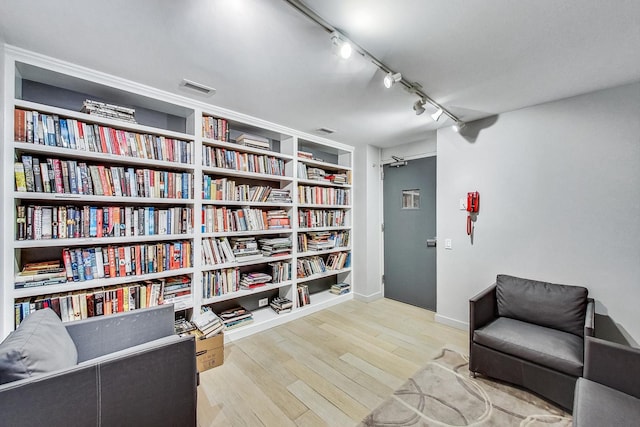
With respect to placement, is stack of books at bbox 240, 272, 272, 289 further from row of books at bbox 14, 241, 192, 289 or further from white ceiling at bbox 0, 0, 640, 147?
white ceiling at bbox 0, 0, 640, 147

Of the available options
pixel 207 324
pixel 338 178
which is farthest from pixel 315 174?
pixel 207 324

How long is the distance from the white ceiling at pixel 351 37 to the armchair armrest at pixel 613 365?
1.84 m

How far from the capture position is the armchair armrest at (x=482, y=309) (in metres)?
2.14

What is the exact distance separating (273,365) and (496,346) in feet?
6.12

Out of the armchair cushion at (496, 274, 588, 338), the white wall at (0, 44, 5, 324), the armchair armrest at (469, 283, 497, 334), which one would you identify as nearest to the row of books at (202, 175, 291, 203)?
the white wall at (0, 44, 5, 324)

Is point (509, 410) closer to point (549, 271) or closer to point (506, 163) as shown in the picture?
point (549, 271)

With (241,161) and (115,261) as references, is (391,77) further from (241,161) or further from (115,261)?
(115,261)

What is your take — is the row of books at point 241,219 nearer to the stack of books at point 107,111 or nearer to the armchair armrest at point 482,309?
the stack of books at point 107,111

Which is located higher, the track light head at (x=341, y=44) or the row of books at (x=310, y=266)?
the track light head at (x=341, y=44)

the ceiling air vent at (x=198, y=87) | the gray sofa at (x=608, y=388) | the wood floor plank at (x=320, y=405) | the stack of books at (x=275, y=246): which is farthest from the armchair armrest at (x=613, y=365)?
the ceiling air vent at (x=198, y=87)

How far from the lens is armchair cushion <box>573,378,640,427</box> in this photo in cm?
119

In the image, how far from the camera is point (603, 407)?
1.26 m

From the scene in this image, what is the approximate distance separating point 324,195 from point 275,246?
1136mm

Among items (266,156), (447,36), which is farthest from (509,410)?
(266,156)
